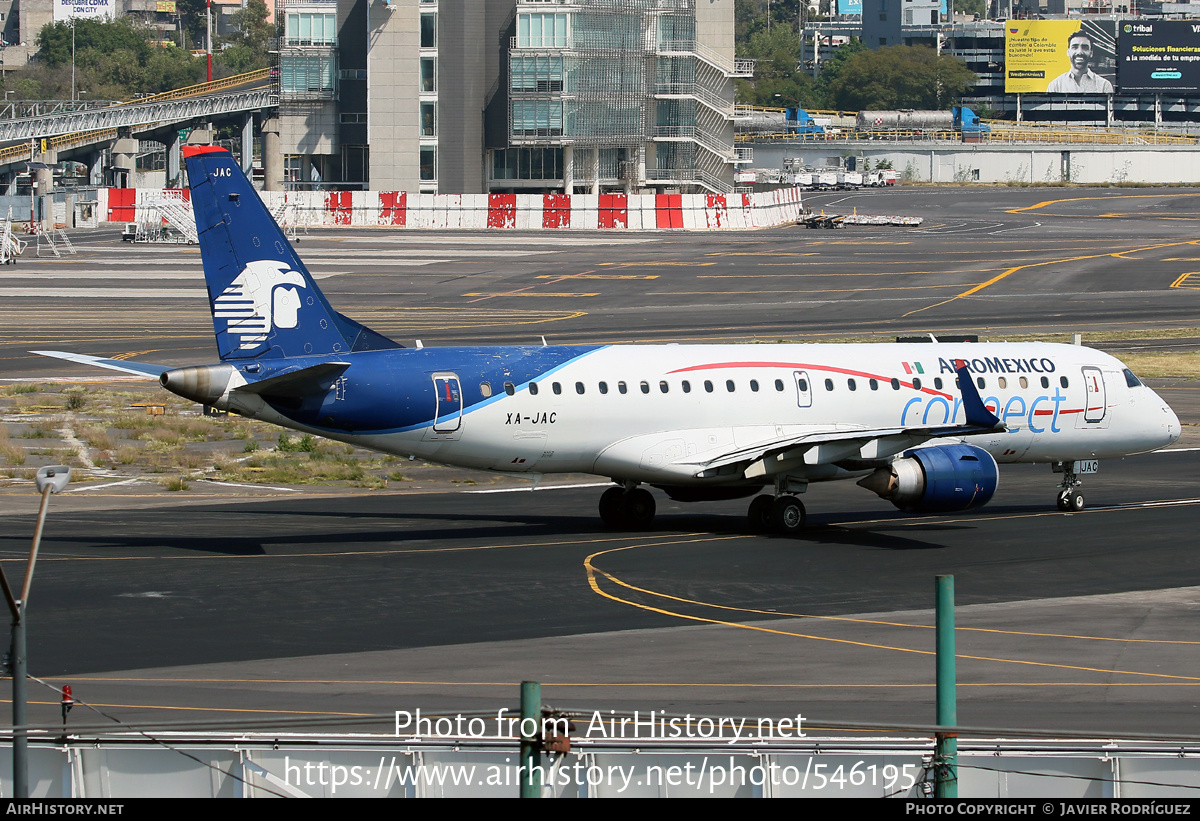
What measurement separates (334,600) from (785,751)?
16.2 metres

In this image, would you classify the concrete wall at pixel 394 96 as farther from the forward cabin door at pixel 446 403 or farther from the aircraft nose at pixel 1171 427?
the forward cabin door at pixel 446 403

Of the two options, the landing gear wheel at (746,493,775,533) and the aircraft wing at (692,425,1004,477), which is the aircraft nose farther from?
the landing gear wheel at (746,493,775,533)

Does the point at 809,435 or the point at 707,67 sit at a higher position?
the point at 707,67

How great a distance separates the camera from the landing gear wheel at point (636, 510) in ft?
118

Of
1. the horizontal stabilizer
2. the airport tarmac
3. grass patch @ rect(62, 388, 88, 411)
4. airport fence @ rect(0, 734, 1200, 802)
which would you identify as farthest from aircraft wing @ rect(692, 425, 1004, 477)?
grass patch @ rect(62, 388, 88, 411)

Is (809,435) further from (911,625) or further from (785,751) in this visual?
(785,751)

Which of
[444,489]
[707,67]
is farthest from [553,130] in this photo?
[444,489]

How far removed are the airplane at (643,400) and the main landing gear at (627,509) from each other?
45 mm

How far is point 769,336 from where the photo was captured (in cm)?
7344

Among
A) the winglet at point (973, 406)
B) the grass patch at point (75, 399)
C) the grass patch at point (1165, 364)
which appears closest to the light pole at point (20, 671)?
the winglet at point (973, 406)

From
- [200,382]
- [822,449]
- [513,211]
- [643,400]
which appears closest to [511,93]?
[513,211]

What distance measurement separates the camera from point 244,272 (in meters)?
31.9

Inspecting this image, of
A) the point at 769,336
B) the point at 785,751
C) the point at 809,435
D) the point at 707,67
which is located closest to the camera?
the point at 785,751

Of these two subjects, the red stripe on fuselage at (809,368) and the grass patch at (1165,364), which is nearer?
the red stripe on fuselage at (809,368)
